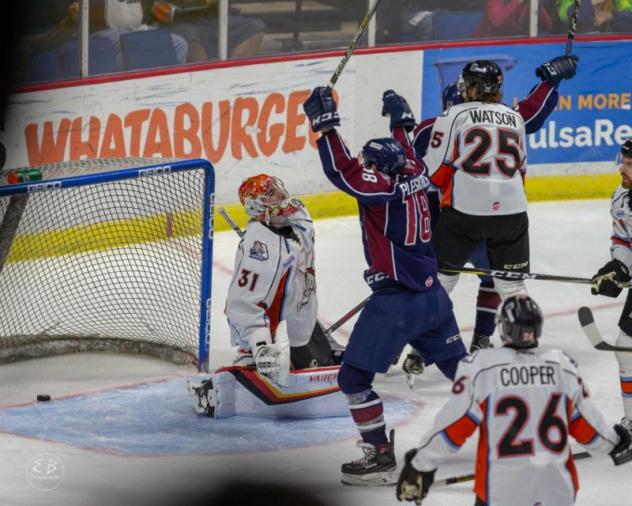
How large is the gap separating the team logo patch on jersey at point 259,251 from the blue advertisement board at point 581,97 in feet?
12.2

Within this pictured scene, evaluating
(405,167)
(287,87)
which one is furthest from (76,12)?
(405,167)

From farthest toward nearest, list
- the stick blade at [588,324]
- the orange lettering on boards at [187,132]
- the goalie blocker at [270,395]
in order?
the orange lettering on boards at [187,132]
the goalie blocker at [270,395]
the stick blade at [588,324]

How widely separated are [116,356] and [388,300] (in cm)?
183

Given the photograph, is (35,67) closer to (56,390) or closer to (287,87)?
(287,87)

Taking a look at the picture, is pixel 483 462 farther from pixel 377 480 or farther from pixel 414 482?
pixel 377 480

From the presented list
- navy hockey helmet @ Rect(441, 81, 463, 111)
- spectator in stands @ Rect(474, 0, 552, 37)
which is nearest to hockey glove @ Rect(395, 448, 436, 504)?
navy hockey helmet @ Rect(441, 81, 463, 111)

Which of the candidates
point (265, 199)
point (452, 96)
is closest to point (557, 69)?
point (452, 96)

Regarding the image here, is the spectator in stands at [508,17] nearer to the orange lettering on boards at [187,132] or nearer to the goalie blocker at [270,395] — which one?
the orange lettering on boards at [187,132]

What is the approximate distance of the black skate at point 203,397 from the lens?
17.2 feet

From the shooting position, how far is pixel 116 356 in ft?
19.9

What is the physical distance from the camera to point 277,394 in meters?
5.20

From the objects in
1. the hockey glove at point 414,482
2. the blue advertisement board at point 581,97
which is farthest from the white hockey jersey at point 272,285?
the blue advertisement board at point 581,97

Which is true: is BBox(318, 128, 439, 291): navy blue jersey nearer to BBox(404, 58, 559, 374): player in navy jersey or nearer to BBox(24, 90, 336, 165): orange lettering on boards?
BBox(404, 58, 559, 374): player in navy jersey

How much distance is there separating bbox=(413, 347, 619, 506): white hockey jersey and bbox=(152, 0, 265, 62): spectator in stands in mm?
4606
